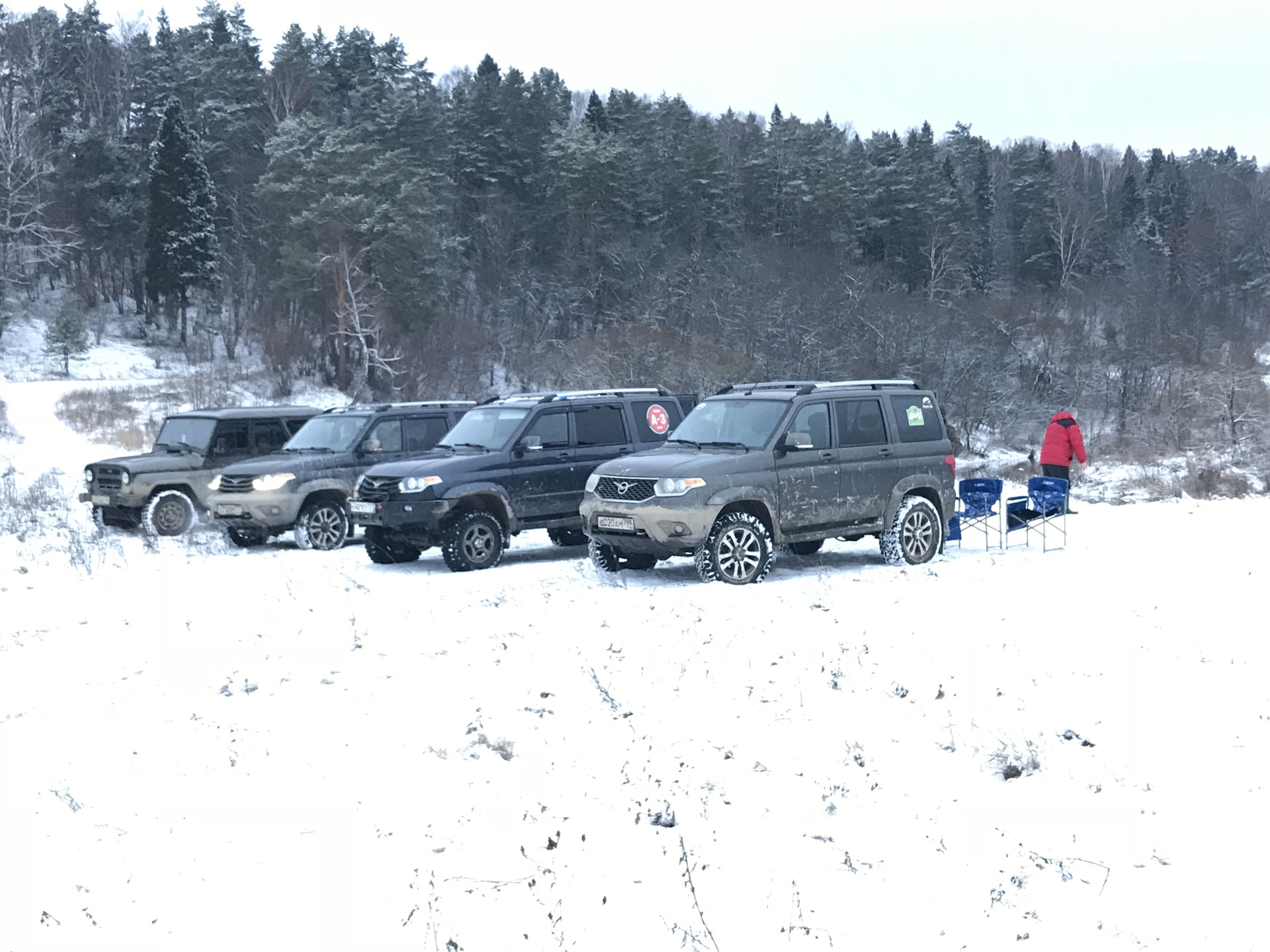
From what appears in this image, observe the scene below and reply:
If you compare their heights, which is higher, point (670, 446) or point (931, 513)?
point (670, 446)

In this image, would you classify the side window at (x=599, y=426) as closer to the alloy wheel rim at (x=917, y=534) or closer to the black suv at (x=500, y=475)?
the black suv at (x=500, y=475)

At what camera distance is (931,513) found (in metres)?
12.5

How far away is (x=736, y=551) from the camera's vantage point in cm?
1092

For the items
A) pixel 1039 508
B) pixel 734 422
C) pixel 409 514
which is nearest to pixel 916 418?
pixel 734 422

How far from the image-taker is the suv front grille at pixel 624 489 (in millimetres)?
10812

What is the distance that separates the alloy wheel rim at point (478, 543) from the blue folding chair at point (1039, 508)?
20.8 feet

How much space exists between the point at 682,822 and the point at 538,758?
1.09 metres

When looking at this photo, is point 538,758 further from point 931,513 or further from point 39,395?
point 39,395

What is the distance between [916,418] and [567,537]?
188 inches

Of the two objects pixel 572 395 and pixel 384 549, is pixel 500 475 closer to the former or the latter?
pixel 572 395

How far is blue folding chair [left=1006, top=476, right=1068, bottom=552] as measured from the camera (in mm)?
13633

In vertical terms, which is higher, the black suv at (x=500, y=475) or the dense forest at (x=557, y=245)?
Answer: the dense forest at (x=557, y=245)

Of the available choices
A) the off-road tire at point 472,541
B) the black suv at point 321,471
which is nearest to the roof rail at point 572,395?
the black suv at point 321,471

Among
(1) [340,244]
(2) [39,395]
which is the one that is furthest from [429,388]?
(2) [39,395]
